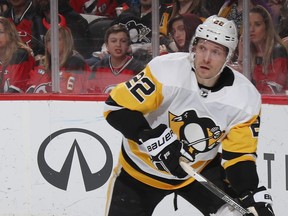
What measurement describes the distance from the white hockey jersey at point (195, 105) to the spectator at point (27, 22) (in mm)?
1807

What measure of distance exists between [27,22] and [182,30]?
0.92 meters

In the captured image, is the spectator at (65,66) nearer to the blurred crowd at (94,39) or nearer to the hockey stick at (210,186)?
the blurred crowd at (94,39)

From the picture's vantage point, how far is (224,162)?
2.90 meters

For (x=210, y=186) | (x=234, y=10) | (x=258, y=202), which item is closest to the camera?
(x=258, y=202)

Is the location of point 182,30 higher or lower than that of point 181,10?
lower

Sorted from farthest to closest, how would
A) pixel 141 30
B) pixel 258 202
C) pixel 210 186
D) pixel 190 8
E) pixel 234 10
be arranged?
pixel 141 30
pixel 190 8
pixel 234 10
pixel 210 186
pixel 258 202

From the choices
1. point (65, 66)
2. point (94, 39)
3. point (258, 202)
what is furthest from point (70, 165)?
point (258, 202)

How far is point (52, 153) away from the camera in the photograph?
440cm

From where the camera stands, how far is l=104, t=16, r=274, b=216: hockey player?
281 cm

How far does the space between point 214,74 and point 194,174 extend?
14.2 inches

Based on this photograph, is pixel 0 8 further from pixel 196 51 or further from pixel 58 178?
pixel 196 51

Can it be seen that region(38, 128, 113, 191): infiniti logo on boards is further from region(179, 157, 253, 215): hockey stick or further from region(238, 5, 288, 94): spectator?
region(179, 157, 253, 215): hockey stick

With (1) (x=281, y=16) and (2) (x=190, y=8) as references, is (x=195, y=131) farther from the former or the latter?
(2) (x=190, y=8)

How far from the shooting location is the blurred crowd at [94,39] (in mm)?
4355
